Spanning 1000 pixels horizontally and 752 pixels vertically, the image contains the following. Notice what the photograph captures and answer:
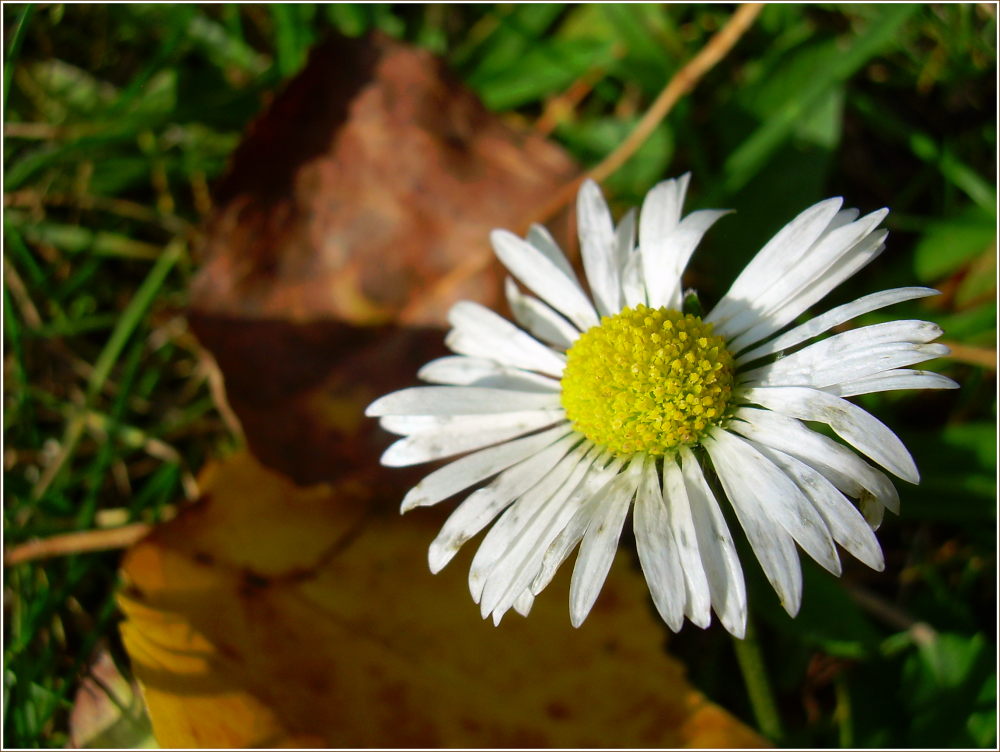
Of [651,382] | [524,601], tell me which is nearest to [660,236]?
[651,382]

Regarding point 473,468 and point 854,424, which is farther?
point 473,468

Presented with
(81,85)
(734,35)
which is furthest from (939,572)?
(81,85)

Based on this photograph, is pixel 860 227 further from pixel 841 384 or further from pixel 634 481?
pixel 634 481

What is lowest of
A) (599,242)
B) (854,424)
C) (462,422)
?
→ (854,424)

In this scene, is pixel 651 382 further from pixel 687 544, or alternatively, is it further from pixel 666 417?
pixel 687 544

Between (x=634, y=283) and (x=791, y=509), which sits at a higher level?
(x=634, y=283)

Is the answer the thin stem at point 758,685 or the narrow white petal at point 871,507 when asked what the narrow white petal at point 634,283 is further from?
the thin stem at point 758,685

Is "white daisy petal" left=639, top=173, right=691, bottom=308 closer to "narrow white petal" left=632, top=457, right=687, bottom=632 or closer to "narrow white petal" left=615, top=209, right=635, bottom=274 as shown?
"narrow white petal" left=615, top=209, right=635, bottom=274
